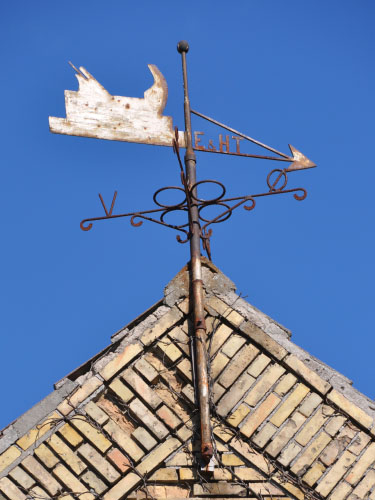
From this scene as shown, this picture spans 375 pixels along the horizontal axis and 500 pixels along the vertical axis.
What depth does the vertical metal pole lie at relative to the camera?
6508 mm

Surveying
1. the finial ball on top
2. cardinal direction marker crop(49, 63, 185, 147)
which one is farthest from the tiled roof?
the finial ball on top

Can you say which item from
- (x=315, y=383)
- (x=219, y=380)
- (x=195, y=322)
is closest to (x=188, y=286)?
(x=195, y=322)

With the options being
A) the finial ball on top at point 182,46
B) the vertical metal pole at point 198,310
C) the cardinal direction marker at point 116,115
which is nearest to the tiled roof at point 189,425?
the vertical metal pole at point 198,310

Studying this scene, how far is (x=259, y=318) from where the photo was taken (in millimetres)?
7148

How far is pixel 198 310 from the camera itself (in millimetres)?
7008

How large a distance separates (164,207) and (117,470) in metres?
2.43

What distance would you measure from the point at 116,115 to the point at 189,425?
3170mm

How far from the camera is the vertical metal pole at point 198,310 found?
6508 millimetres

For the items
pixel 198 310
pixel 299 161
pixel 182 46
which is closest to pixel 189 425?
pixel 198 310

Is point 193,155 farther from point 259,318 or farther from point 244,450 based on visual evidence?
point 244,450

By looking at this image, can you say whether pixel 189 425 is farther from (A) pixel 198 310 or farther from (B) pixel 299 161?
(B) pixel 299 161

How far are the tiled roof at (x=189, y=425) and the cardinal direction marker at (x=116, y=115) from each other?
1917mm

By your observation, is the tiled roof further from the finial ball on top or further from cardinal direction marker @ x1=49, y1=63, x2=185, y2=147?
the finial ball on top

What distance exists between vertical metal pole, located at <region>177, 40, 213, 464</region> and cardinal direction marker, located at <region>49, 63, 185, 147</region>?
270mm
